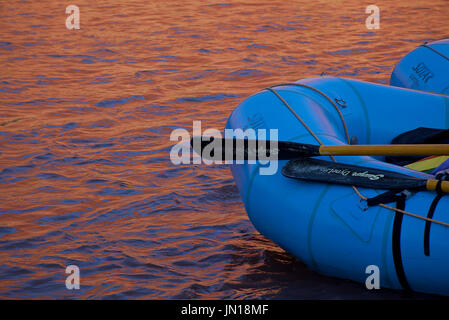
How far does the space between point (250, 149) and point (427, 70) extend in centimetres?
171

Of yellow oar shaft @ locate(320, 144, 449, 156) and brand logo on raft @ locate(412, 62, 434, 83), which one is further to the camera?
brand logo on raft @ locate(412, 62, 434, 83)

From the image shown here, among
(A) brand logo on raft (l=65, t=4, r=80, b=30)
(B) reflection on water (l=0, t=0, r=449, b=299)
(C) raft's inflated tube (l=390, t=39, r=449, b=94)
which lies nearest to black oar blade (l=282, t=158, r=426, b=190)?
(B) reflection on water (l=0, t=0, r=449, b=299)

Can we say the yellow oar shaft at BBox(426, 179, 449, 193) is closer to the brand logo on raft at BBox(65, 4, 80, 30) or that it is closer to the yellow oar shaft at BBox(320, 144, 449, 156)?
the yellow oar shaft at BBox(320, 144, 449, 156)

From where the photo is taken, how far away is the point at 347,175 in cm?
288

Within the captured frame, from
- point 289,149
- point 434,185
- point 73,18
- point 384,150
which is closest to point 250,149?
point 289,149

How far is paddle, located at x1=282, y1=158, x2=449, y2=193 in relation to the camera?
2.76 meters

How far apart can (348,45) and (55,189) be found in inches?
161

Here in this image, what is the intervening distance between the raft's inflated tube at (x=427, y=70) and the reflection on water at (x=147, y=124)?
1337mm

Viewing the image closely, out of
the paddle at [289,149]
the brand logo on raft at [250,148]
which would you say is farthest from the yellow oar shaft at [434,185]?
the brand logo on raft at [250,148]

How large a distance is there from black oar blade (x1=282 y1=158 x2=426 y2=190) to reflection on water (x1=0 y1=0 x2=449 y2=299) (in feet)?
1.62

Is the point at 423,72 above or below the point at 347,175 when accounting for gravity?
above

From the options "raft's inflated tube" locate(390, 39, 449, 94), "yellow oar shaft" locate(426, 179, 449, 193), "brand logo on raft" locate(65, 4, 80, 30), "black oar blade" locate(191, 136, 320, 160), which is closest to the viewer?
"yellow oar shaft" locate(426, 179, 449, 193)

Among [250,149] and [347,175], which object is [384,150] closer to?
[347,175]
